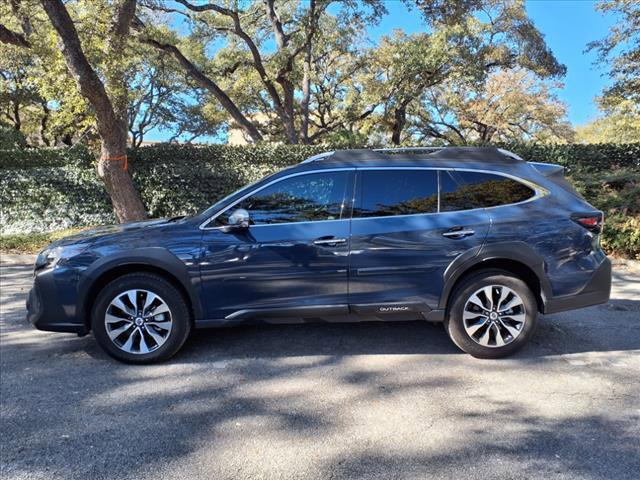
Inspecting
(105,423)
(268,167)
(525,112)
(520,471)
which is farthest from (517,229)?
(525,112)

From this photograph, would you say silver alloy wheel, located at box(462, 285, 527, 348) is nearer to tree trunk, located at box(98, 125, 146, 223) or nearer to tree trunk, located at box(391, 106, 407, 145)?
tree trunk, located at box(98, 125, 146, 223)

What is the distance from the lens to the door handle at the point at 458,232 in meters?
4.07

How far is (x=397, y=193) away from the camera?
4.23 m

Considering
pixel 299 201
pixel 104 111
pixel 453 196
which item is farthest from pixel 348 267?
pixel 104 111

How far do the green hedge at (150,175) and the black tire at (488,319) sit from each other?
8.94 meters

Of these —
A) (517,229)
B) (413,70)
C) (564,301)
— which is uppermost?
(413,70)

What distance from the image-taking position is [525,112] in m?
27.1

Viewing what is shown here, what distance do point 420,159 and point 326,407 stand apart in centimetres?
234

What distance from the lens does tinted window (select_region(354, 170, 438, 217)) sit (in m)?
4.18

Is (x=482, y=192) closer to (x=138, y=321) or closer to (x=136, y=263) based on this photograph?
(x=136, y=263)

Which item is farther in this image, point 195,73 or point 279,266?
point 195,73

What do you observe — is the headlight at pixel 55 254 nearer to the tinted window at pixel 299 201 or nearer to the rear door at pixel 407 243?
the tinted window at pixel 299 201

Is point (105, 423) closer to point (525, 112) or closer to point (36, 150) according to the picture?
point (36, 150)

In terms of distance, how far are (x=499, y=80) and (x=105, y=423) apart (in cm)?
2783
